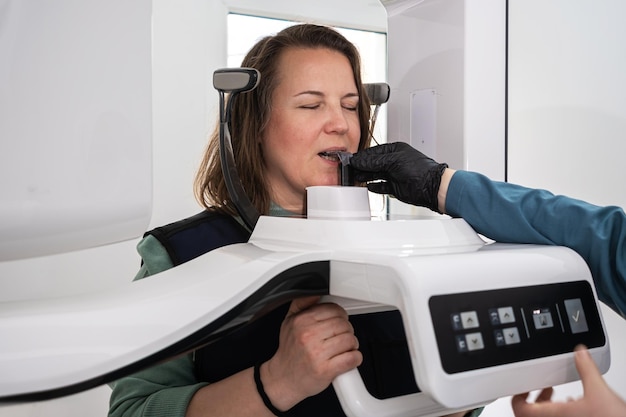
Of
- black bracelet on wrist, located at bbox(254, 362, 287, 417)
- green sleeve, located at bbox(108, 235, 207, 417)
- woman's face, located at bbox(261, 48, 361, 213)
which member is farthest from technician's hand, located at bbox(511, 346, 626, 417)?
woman's face, located at bbox(261, 48, 361, 213)

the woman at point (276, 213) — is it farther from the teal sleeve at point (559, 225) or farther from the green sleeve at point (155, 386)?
the teal sleeve at point (559, 225)

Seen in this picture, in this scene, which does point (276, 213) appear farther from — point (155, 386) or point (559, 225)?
point (559, 225)

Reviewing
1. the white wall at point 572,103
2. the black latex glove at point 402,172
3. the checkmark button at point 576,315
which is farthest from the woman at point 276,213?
the white wall at point 572,103

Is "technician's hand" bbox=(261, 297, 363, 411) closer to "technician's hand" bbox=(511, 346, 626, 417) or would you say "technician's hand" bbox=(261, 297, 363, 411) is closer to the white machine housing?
the white machine housing

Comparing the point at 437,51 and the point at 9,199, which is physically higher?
the point at 437,51

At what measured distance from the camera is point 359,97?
4.36 ft

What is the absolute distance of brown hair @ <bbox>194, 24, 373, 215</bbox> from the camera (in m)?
1.27

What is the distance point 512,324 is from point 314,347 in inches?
9.0

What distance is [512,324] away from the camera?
0.62 metres

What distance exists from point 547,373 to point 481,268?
125 millimetres

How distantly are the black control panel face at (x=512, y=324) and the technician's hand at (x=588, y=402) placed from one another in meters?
0.02

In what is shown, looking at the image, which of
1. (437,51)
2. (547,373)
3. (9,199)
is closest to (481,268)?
(547,373)

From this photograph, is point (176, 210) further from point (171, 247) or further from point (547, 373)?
point (547, 373)

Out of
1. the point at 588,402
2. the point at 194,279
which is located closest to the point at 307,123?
the point at 194,279
